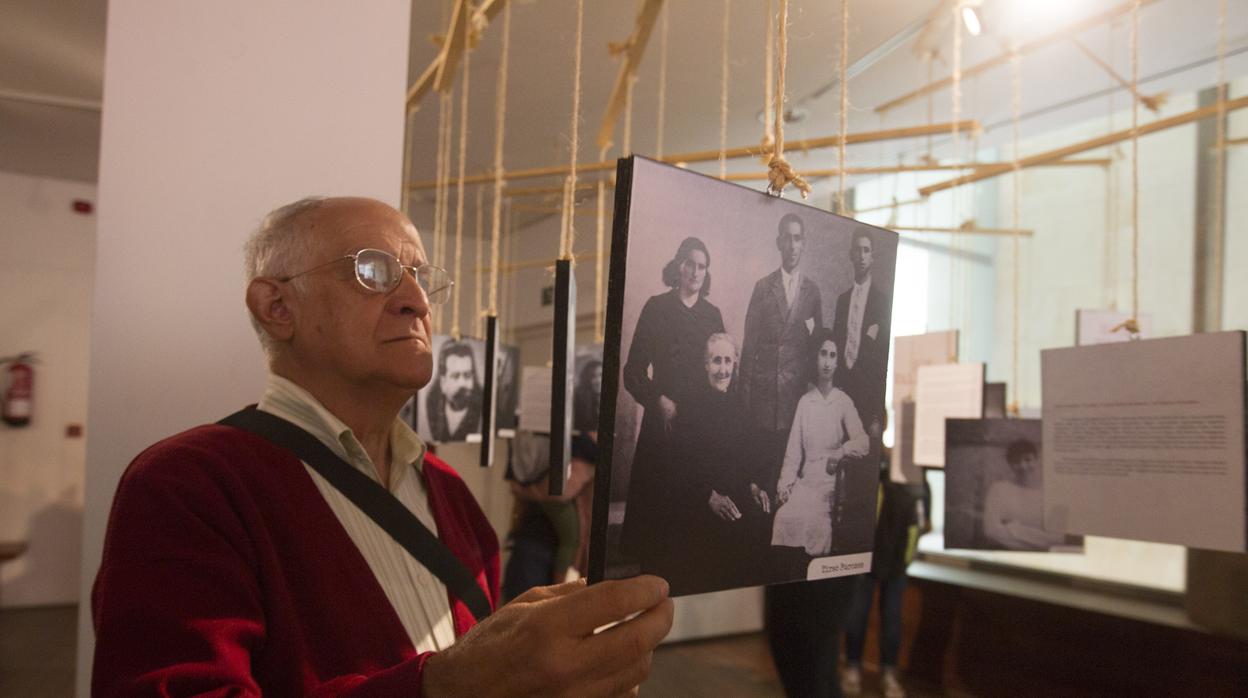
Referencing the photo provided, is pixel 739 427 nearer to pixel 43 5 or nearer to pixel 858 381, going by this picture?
pixel 858 381

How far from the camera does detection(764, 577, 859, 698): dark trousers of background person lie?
121cm

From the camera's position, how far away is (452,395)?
1.99 metres

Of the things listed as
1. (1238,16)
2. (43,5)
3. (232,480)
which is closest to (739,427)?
(232,480)

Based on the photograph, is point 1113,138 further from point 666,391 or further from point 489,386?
point 666,391

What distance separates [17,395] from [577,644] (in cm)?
659

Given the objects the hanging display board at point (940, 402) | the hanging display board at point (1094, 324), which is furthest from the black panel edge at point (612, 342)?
the hanging display board at point (1094, 324)

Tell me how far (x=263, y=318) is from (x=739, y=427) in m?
0.84

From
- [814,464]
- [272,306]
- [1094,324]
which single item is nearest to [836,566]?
[814,464]

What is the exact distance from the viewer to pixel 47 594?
18.8 ft

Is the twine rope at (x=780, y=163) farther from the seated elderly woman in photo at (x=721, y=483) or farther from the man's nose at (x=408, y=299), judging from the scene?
the man's nose at (x=408, y=299)

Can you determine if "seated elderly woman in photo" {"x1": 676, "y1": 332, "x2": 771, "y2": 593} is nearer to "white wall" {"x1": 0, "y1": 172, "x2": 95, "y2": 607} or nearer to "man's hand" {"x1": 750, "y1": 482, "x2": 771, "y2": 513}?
"man's hand" {"x1": 750, "y1": 482, "x2": 771, "y2": 513}

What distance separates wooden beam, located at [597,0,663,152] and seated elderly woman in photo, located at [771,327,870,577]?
4.22ft

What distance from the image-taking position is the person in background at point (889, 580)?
13.6 feet

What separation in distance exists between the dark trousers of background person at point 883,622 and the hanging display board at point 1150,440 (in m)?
3.42
